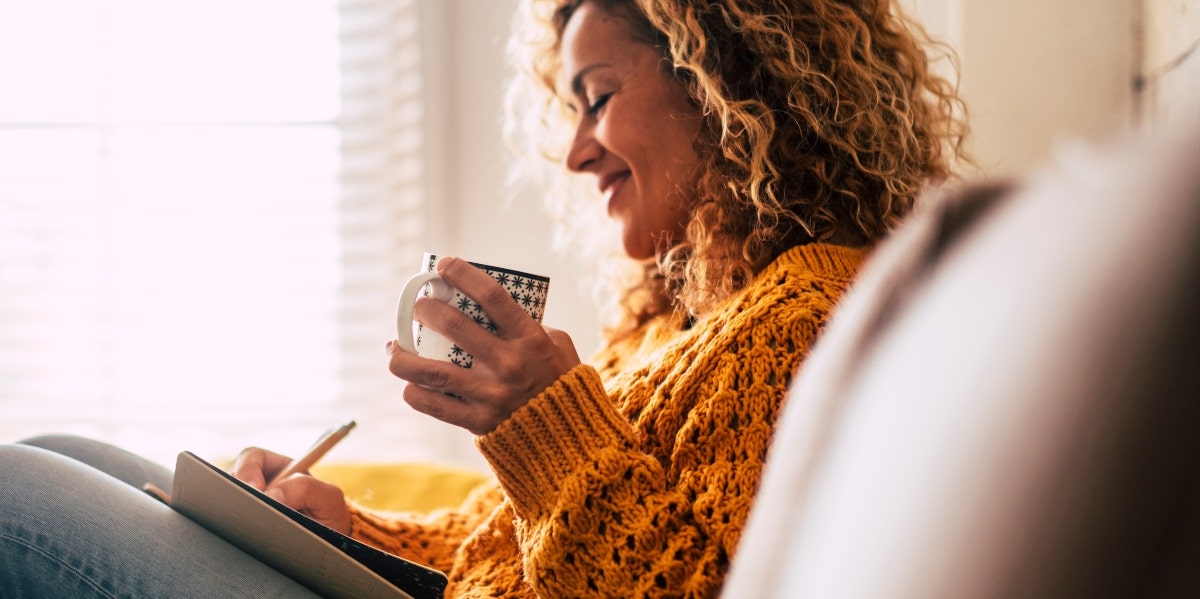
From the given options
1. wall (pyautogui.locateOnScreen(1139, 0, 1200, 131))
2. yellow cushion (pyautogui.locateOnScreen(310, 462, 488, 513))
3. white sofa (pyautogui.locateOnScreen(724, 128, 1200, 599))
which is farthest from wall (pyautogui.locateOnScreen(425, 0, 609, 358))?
white sofa (pyautogui.locateOnScreen(724, 128, 1200, 599))

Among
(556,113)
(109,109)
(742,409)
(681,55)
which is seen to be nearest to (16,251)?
(109,109)

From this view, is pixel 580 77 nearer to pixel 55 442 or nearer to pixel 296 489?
pixel 296 489

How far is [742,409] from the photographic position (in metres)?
0.69

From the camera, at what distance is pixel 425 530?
3.35 ft

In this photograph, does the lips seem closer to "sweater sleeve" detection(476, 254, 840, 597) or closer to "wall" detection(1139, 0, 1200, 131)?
"sweater sleeve" detection(476, 254, 840, 597)

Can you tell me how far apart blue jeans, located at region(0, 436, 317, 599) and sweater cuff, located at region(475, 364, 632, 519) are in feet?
0.61

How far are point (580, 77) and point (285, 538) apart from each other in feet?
1.83

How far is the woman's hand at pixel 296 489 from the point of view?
914 millimetres

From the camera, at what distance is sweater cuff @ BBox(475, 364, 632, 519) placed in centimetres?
69

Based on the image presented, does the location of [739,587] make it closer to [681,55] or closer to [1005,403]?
[1005,403]

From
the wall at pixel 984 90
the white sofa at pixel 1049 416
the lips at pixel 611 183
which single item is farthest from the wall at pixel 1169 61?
the white sofa at pixel 1049 416

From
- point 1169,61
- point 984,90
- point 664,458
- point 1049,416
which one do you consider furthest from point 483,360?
point 984,90

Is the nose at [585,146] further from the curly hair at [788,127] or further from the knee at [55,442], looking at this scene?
the knee at [55,442]

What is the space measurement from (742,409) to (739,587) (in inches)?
17.3
